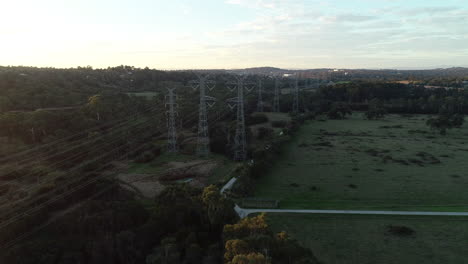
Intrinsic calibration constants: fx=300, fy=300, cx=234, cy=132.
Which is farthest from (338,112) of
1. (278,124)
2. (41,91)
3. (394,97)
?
(41,91)

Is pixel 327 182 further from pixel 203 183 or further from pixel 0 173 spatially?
pixel 0 173

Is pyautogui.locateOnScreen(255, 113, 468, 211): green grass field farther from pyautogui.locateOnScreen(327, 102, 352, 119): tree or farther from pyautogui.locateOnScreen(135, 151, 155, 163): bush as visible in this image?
pyautogui.locateOnScreen(327, 102, 352, 119): tree

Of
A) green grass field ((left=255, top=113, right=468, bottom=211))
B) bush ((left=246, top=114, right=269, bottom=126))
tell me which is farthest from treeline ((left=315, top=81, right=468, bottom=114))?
green grass field ((left=255, top=113, right=468, bottom=211))

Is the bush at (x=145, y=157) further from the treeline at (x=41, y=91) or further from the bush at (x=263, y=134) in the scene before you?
the treeline at (x=41, y=91)

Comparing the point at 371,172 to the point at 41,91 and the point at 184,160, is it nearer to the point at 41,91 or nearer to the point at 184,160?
the point at 184,160

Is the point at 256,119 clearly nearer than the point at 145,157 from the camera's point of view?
No

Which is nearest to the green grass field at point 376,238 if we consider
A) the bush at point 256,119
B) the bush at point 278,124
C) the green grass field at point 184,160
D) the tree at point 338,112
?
the green grass field at point 184,160

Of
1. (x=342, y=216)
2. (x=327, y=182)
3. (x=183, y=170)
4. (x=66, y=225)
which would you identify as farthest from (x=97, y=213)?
(x=327, y=182)
